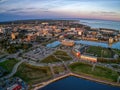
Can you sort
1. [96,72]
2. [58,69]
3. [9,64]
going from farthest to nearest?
[9,64]
[58,69]
[96,72]

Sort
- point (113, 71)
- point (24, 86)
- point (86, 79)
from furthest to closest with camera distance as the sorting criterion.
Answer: point (113, 71) < point (86, 79) < point (24, 86)

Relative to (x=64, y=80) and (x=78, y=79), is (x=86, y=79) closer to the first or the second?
(x=78, y=79)

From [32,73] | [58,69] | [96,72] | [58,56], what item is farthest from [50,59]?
[96,72]

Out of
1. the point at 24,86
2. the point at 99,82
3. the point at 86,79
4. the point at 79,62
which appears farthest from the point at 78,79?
the point at 24,86

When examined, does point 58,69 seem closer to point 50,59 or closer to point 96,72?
point 50,59

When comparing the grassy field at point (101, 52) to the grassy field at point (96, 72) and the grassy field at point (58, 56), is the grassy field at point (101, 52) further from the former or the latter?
the grassy field at point (96, 72)

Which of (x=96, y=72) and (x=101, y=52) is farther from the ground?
(x=101, y=52)
